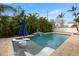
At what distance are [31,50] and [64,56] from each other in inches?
17.4

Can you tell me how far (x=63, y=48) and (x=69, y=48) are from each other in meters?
0.08

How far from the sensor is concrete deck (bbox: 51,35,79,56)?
2.90 meters

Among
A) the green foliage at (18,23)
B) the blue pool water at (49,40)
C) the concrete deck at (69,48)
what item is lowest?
the concrete deck at (69,48)

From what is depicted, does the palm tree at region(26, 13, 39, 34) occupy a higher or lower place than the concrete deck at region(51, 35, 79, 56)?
higher

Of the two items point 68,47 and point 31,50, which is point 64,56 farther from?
point 31,50

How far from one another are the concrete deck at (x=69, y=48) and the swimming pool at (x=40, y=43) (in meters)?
0.06

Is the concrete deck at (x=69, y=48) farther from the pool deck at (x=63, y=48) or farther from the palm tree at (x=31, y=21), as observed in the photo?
the palm tree at (x=31, y=21)

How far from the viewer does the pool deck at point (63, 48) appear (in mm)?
2904

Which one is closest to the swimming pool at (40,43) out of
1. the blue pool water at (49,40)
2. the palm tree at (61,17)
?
the blue pool water at (49,40)

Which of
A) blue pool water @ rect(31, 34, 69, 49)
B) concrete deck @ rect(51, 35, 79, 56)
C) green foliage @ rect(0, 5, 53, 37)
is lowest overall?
concrete deck @ rect(51, 35, 79, 56)

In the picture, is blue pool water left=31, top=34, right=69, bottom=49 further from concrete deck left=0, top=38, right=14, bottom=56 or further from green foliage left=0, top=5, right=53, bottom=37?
concrete deck left=0, top=38, right=14, bottom=56

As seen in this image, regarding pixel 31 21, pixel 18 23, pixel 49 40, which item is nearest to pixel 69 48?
pixel 49 40

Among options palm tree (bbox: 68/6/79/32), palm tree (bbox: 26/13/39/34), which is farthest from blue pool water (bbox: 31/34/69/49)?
palm tree (bbox: 68/6/79/32)

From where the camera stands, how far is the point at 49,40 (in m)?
2.93
